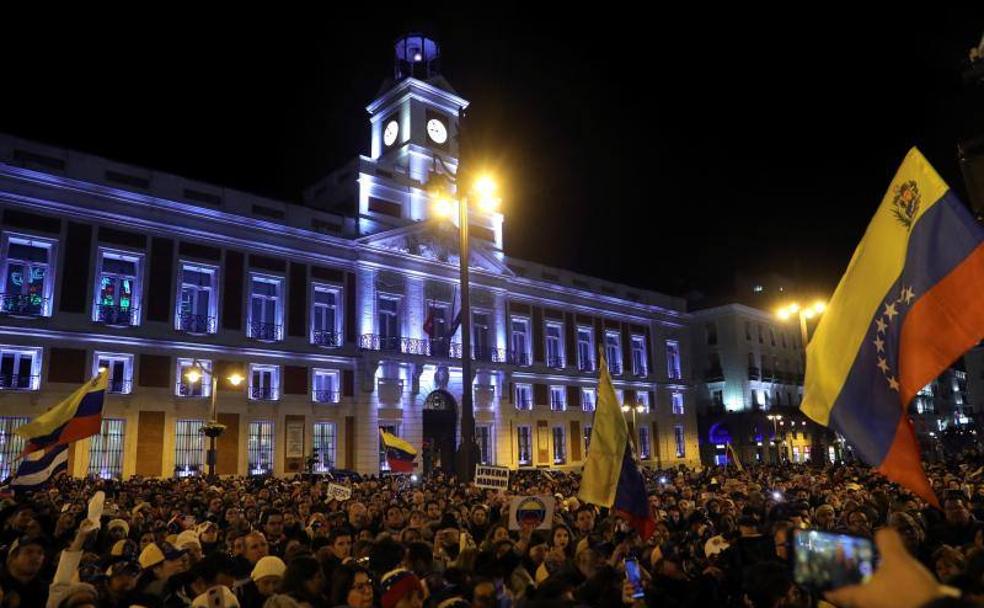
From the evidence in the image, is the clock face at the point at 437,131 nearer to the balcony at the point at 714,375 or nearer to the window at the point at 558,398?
the window at the point at 558,398

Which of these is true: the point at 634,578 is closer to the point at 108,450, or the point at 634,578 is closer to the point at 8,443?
the point at 8,443

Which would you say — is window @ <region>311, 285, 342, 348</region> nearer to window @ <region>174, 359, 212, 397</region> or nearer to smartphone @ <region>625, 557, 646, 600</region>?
window @ <region>174, 359, 212, 397</region>

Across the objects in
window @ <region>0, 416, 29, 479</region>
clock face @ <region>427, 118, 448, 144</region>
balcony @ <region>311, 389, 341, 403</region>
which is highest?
clock face @ <region>427, 118, 448, 144</region>

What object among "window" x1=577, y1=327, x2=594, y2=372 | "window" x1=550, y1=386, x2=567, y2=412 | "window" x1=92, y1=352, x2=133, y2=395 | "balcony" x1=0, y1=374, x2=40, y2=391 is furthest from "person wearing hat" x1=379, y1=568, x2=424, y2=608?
"window" x1=577, y1=327, x2=594, y2=372

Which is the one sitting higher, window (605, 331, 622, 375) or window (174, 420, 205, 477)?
window (605, 331, 622, 375)

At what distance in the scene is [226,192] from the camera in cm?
3303

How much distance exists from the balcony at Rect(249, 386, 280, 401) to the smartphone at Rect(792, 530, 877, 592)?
31978mm

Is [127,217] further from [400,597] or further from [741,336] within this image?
[741,336]

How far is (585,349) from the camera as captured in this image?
4856cm

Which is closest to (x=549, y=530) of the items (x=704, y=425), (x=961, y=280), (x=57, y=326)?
(x=961, y=280)

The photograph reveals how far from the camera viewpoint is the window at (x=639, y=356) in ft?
170

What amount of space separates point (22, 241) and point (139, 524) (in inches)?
809

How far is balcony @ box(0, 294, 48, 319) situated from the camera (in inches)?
1045

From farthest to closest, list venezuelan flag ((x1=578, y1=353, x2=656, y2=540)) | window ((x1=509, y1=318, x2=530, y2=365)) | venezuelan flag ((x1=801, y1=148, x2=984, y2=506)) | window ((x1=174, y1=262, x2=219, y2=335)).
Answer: window ((x1=509, y1=318, x2=530, y2=365))
window ((x1=174, y1=262, x2=219, y2=335))
venezuelan flag ((x1=578, y1=353, x2=656, y2=540))
venezuelan flag ((x1=801, y1=148, x2=984, y2=506))
